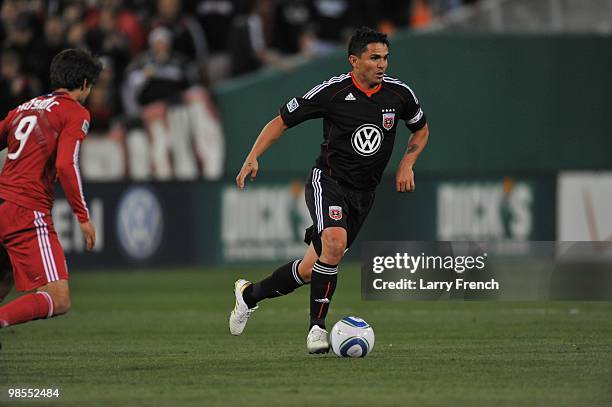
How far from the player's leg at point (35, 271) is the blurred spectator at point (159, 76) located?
1031 cm

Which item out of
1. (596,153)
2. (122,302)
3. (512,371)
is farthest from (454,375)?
(596,153)

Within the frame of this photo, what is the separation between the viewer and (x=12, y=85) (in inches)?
702

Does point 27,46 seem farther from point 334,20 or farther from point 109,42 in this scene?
point 334,20

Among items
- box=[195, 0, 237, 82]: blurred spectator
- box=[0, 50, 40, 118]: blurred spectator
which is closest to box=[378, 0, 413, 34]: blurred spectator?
box=[195, 0, 237, 82]: blurred spectator

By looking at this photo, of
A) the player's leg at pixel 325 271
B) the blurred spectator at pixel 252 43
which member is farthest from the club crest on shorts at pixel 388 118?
the blurred spectator at pixel 252 43

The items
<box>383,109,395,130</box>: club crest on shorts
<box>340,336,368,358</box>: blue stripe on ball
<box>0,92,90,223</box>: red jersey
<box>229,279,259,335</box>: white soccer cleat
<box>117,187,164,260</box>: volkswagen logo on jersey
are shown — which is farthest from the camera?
<box>117,187,164,260</box>: volkswagen logo on jersey

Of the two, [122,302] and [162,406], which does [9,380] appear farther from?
[122,302]

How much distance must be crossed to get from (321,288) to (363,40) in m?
1.74

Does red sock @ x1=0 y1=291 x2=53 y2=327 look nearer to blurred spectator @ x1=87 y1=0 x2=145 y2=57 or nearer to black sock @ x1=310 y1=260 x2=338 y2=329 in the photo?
black sock @ x1=310 y1=260 x2=338 y2=329

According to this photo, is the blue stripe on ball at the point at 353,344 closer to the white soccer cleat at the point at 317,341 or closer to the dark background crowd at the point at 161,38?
the white soccer cleat at the point at 317,341

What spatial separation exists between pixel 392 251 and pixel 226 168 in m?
8.35

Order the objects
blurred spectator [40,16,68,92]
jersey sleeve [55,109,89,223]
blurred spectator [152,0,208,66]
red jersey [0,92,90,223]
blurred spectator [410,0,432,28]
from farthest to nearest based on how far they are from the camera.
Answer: blurred spectator [410,0,432,28] → blurred spectator [40,16,68,92] → blurred spectator [152,0,208,66] → red jersey [0,92,90,223] → jersey sleeve [55,109,89,223]

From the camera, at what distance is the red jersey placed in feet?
26.9

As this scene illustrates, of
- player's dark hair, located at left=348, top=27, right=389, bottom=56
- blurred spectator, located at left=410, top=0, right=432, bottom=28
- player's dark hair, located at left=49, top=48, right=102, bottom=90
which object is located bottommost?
player's dark hair, located at left=49, top=48, right=102, bottom=90
